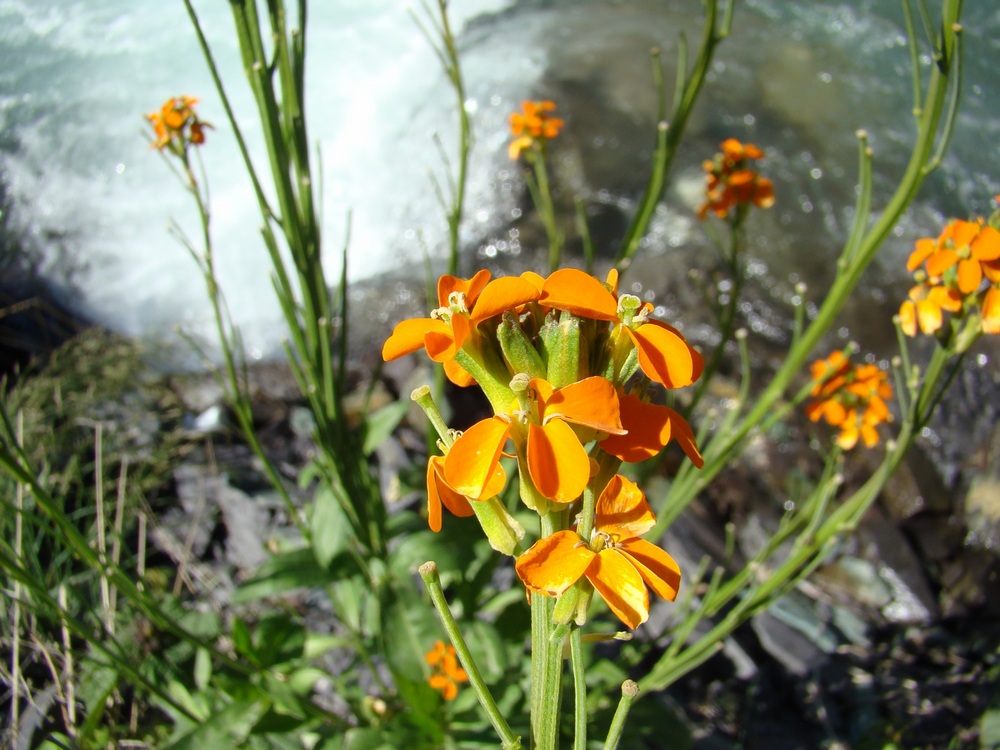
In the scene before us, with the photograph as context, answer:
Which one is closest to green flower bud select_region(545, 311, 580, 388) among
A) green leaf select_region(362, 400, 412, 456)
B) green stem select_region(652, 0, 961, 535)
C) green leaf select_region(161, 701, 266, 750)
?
green stem select_region(652, 0, 961, 535)

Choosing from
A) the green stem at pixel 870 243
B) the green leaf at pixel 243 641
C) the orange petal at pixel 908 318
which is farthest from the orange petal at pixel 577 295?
the green leaf at pixel 243 641

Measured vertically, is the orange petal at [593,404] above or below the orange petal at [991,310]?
above

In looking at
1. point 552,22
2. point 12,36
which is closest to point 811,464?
point 552,22

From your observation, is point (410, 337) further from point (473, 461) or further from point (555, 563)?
point (555, 563)

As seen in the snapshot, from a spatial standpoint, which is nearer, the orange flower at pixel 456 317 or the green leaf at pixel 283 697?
the orange flower at pixel 456 317

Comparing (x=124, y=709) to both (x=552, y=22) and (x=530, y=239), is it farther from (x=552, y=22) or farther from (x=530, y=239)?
Answer: (x=552, y=22)

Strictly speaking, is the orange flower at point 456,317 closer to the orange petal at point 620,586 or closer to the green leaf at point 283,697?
the orange petal at point 620,586
